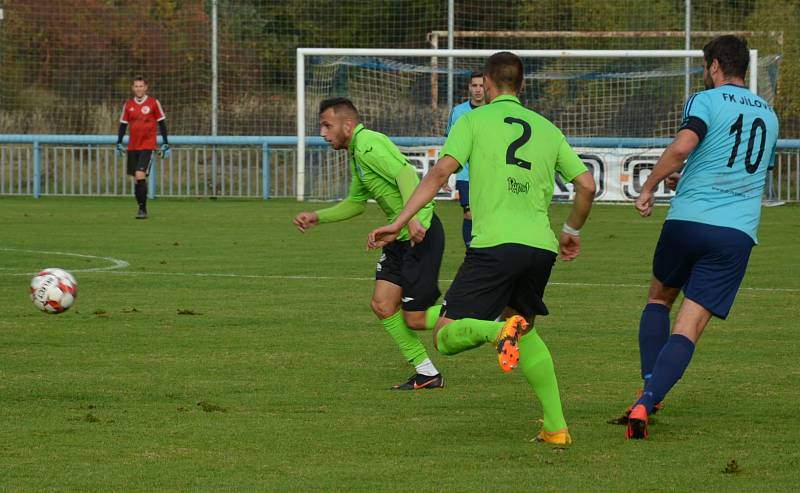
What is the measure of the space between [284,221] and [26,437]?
15.7 metres

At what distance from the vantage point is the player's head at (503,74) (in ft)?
21.2

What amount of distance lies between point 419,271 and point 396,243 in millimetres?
291

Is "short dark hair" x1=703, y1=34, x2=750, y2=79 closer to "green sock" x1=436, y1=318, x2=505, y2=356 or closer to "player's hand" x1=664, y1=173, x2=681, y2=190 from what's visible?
"player's hand" x1=664, y1=173, x2=681, y2=190

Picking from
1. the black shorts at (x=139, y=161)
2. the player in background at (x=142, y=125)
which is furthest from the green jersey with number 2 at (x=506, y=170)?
the player in background at (x=142, y=125)

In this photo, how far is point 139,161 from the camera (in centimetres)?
2295

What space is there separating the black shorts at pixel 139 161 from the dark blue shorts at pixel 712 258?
16651 mm

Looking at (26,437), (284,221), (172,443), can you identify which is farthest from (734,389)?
(284,221)

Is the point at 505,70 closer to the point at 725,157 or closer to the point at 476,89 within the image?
the point at 725,157

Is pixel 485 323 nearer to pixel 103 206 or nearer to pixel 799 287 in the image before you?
pixel 799 287

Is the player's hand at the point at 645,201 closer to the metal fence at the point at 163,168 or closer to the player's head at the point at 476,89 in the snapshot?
the player's head at the point at 476,89

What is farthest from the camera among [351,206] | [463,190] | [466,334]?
[463,190]

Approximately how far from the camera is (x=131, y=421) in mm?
6887

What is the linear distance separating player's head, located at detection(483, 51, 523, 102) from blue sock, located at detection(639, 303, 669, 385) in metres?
1.49

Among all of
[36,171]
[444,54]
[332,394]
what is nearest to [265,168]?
[36,171]
